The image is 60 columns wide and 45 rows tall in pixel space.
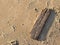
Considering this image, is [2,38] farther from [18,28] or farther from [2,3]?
[2,3]

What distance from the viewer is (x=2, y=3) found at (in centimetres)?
415

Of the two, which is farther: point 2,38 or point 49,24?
point 49,24

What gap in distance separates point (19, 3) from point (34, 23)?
0.58 meters

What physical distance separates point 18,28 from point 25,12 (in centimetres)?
41

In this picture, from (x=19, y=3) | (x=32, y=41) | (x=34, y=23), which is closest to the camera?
(x=32, y=41)

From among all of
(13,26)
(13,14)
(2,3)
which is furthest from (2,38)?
(2,3)

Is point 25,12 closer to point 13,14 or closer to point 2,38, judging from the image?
point 13,14

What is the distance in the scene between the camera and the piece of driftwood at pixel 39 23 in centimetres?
360

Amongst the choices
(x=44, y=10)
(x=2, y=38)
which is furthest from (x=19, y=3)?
(x=2, y=38)

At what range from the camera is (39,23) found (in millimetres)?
3775

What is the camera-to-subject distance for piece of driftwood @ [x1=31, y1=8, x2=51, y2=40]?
142 inches

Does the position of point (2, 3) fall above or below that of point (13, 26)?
above

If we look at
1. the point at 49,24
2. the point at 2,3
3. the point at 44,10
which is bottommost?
the point at 49,24

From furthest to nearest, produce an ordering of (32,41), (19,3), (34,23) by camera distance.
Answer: (19,3) < (34,23) < (32,41)
